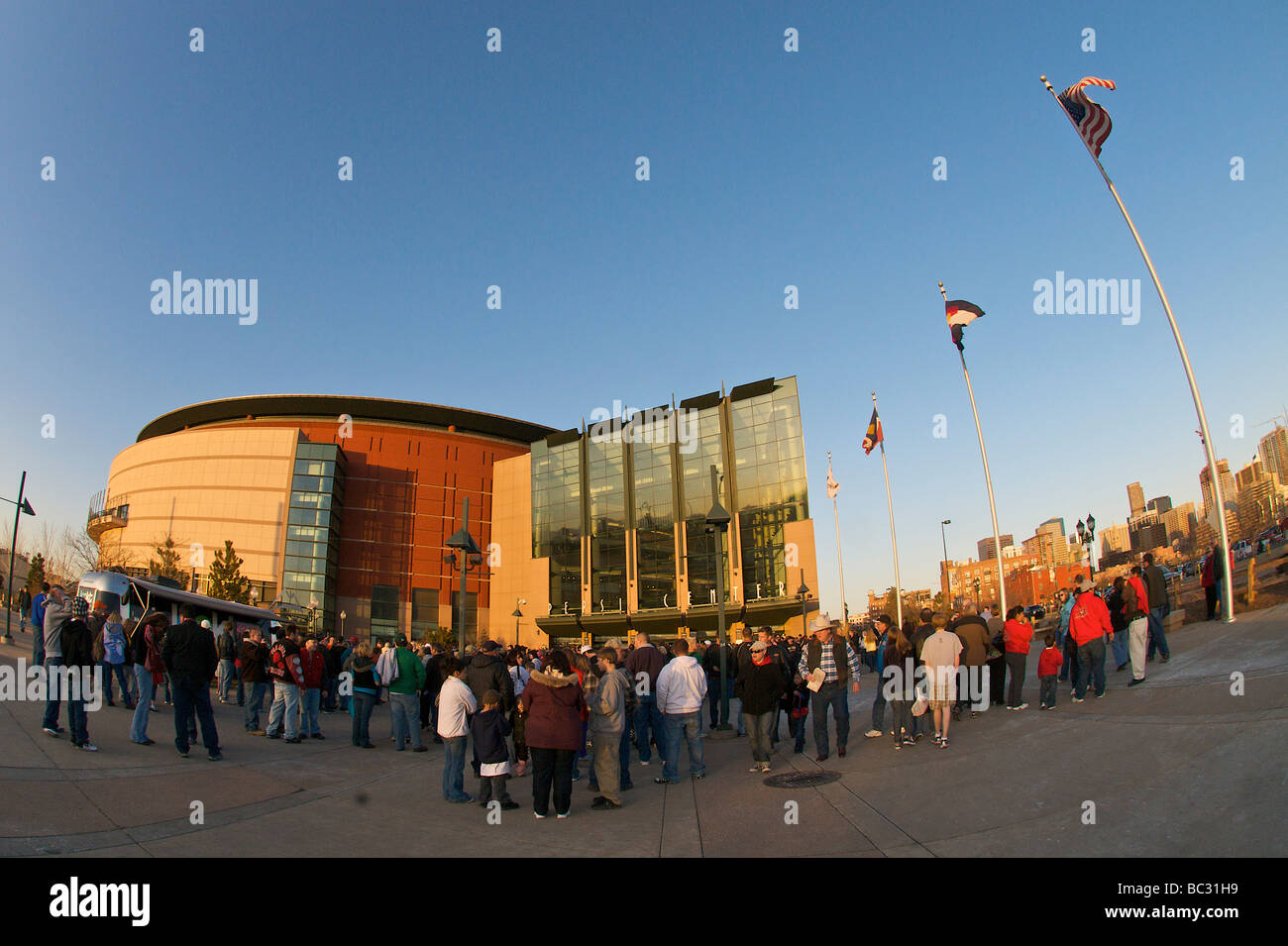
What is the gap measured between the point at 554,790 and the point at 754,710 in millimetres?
3399

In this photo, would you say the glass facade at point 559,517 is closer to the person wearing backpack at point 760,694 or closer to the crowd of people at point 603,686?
the crowd of people at point 603,686

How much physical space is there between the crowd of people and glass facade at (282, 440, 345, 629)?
67.9 metres

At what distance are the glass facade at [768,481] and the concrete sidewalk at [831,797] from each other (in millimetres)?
42963

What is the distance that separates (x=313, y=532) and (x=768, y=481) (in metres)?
51.4

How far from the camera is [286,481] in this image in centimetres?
7912

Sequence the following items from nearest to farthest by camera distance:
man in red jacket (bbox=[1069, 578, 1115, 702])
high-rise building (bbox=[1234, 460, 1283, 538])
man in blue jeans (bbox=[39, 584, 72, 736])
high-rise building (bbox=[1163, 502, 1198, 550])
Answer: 1. man in blue jeans (bbox=[39, 584, 72, 736])
2. man in red jacket (bbox=[1069, 578, 1115, 702])
3. high-rise building (bbox=[1234, 460, 1283, 538])
4. high-rise building (bbox=[1163, 502, 1198, 550])

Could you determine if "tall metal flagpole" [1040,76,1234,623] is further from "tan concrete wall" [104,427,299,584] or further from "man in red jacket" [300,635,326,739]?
"tan concrete wall" [104,427,299,584]

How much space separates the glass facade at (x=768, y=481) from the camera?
5416 centimetres

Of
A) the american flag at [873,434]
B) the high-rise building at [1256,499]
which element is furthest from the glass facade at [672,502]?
the high-rise building at [1256,499]

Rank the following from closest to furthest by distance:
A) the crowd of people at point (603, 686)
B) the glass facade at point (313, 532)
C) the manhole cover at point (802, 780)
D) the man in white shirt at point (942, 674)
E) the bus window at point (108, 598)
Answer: the crowd of people at point (603, 686), the manhole cover at point (802, 780), the man in white shirt at point (942, 674), the bus window at point (108, 598), the glass facade at point (313, 532)

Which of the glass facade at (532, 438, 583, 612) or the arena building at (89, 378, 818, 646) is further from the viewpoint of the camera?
the glass facade at (532, 438, 583, 612)

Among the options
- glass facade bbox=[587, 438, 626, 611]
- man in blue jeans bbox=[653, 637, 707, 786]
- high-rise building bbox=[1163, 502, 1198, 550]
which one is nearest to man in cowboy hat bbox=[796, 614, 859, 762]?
man in blue jeans bbox=[653, 637, 707, 786]

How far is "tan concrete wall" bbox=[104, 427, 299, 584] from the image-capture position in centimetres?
7731

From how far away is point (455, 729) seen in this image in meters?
8.73
